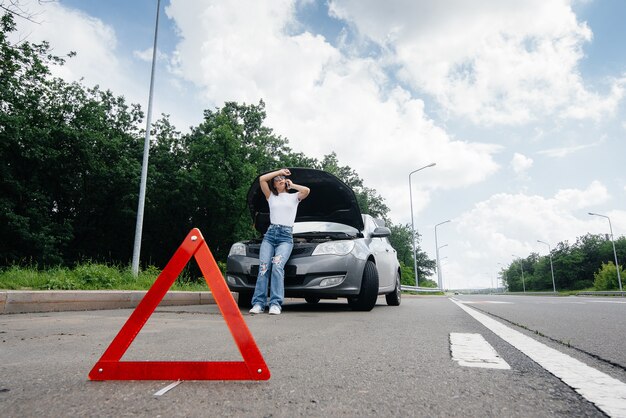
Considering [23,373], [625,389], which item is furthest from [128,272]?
[625,389]

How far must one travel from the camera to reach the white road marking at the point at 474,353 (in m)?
2.20

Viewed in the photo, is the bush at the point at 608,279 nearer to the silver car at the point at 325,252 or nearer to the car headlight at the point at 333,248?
the silver car at the point at 325,252

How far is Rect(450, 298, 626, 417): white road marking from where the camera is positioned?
1.47 metres

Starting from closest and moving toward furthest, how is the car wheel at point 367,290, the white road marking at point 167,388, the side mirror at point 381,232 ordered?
1. the white road marking at point 167,388
2. the car wheel at point 367,290
3. the side mirror at point 381,232

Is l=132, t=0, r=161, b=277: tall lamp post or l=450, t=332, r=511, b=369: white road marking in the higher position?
l=132, t=0, r=161, b=277: tall lamp post

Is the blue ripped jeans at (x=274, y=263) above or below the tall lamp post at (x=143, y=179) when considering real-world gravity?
below

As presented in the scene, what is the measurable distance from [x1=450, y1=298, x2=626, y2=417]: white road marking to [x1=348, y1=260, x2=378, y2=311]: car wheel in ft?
10.3

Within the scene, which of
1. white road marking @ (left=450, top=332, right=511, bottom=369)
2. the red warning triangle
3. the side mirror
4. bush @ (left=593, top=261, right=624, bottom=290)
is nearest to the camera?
the red warning triangle

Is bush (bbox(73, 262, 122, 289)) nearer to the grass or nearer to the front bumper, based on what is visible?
the grass

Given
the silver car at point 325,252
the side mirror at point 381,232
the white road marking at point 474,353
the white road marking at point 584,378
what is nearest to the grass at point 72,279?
the silver car at point 325,252

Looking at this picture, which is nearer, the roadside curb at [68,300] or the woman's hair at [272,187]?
the roadside curb at [68,300]

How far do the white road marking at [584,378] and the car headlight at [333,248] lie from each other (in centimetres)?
303

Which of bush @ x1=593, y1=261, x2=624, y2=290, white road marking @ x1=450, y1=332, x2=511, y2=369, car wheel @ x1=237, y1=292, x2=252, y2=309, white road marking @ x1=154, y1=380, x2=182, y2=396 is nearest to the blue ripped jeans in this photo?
car wheel @ x1=237, y1=292, x2=252, y2=309

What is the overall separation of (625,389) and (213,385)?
1.65 m
